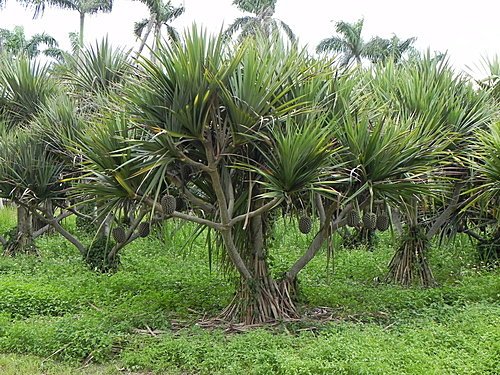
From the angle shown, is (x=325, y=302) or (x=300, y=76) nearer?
(x=300, y=76)

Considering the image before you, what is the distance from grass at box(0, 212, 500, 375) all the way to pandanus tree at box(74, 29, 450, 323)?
0.99 m

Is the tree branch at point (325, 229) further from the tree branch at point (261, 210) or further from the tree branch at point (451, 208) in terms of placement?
the tree branch at point (451, 208)

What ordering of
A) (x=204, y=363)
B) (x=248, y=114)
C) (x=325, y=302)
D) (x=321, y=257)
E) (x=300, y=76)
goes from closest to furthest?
(x=204, y=363) < (x=248, y=114) < (x=300, y=76) < (x=325, y=302) < (x=321, y=257)

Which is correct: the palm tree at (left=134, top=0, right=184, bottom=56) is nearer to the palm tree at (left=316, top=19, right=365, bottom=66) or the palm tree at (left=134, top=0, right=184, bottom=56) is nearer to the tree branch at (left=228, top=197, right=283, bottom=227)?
the palm tree at (left=316, top=19, right=365, bottom=66)

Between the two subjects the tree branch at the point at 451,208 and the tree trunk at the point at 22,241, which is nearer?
the tree branch at the point at 451,208

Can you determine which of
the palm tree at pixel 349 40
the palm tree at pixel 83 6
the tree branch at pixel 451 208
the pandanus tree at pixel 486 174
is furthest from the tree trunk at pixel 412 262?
the palm tree at pixel 349 40

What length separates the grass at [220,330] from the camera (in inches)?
183

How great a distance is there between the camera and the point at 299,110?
5340mm

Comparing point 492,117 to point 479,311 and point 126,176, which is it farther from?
point 126,176

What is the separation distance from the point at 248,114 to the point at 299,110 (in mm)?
464

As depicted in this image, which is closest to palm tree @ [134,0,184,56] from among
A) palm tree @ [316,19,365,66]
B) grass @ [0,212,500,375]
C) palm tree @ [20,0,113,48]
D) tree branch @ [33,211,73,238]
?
palm tree @ [20,0,113,48]

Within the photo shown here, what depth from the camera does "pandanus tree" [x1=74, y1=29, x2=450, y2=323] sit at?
16.9 ft

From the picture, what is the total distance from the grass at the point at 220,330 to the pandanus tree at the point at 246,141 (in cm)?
99

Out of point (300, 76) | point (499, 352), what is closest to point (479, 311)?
point (499, 352)
